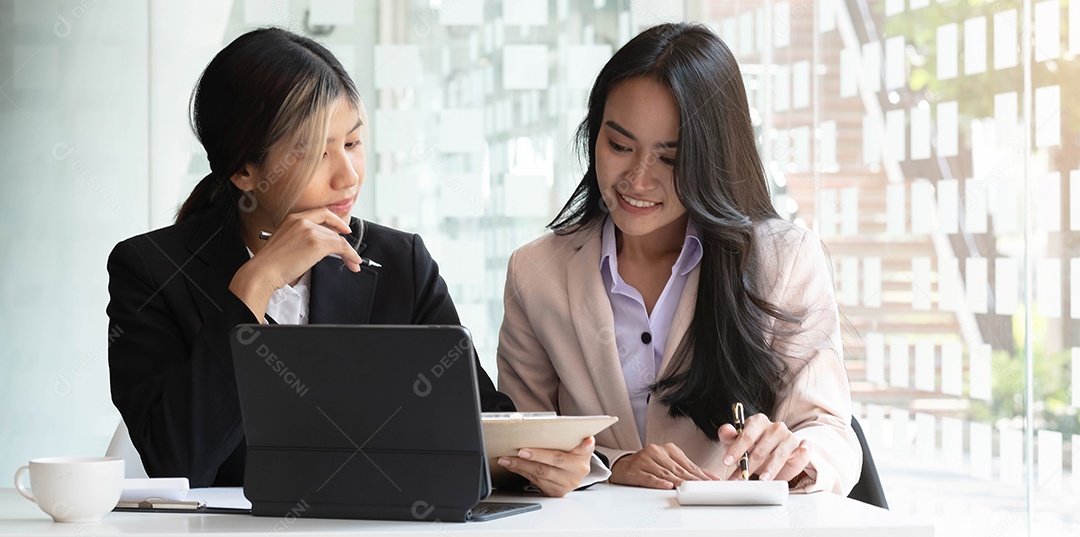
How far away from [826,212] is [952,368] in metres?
0.70

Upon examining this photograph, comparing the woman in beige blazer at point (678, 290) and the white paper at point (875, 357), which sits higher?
the woman in beige blazer at point (678, 290)

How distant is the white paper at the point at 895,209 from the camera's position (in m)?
3.85

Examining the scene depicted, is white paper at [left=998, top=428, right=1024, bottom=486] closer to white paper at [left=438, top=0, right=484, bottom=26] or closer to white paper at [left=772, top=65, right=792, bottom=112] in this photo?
white paper at [left=772, top=65, right=792, bottom=112]

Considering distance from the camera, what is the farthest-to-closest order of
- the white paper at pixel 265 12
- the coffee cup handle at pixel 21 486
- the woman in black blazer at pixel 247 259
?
1. the white paper at pixel 265 12
2. the woman in black blazer at pixel 247 259
3. the coffee cup handle at pixel 21 486

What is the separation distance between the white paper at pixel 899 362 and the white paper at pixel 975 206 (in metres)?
0.47

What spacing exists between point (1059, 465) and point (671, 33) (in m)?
2.10

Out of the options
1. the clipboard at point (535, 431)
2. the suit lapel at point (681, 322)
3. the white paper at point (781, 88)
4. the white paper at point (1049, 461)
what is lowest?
the white paper at point (1049, 461)

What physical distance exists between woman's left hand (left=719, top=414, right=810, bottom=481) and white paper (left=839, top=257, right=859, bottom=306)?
2405 mm

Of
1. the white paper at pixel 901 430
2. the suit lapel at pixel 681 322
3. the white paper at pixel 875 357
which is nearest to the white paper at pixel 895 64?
the white paper at pixel 875 357

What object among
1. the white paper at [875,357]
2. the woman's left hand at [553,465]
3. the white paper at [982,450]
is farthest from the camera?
the white paper at [875,357]

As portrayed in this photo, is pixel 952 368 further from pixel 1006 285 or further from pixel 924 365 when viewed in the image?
pixel 1006 285

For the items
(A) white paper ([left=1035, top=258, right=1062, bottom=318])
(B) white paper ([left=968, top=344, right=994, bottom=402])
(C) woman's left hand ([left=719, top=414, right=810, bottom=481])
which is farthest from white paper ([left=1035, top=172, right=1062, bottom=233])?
(C) woman's left hand ([left=719, top=414, right=810, bottom=481])

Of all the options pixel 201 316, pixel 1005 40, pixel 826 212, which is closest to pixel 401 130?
pixel 826 212

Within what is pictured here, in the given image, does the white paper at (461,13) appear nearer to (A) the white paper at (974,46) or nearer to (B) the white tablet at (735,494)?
(A) the white paper at (974,46)
